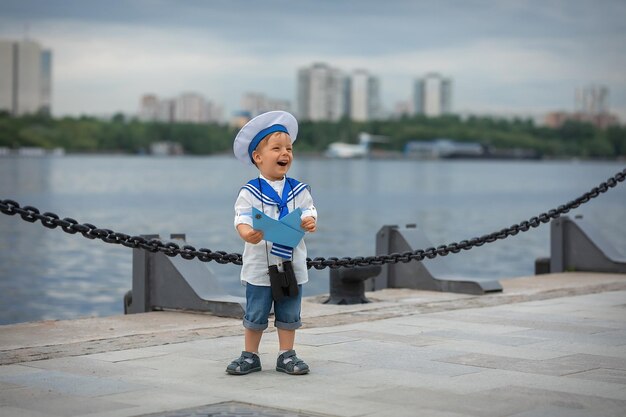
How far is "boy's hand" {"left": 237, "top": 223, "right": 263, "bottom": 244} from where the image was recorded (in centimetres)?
816

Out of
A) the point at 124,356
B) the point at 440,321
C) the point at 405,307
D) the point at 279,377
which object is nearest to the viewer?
the point at 279,377

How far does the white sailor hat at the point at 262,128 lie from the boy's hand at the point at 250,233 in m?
0.58

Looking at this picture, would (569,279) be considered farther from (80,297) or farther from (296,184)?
(80,297)

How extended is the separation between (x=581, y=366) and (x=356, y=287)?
3919 mm

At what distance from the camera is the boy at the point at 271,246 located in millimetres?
8281

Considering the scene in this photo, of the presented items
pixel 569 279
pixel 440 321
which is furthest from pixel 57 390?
pixel 569 279

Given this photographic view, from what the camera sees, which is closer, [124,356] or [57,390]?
[57,390]

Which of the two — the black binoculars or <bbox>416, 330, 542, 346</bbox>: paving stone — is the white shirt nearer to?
the black binoculars

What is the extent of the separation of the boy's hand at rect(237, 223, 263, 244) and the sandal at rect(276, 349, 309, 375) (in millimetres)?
794

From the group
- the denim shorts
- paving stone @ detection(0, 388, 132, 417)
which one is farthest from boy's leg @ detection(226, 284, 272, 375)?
paving stone @ detection(0, 388, 132, 417)

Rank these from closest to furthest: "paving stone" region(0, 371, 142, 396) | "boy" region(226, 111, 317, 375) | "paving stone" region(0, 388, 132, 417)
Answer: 1. "paving stone" region(0, 388, 132, 417)
2. "paving stone" region(0, 371, 142, 396)
3. "boy" region(226, 111, 317, 375)

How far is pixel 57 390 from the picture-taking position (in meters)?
7.72

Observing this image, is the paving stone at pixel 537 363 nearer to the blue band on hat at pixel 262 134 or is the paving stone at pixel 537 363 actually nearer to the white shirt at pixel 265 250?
the white shirt at pixel 265 250

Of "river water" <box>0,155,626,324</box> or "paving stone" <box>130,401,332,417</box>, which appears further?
"river water" <box>0,155,626,324</box>
